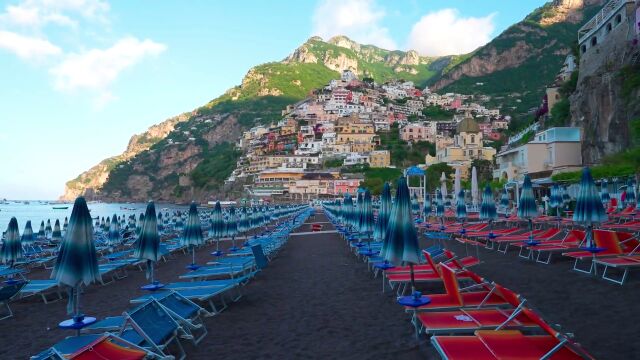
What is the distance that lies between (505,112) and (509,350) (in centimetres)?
12476

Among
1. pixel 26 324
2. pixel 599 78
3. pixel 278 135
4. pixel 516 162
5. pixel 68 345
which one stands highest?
pixel 278 135

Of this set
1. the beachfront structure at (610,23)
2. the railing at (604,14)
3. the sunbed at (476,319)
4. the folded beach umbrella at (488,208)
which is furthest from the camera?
the railing at (604,14)

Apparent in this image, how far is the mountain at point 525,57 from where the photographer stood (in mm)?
132875

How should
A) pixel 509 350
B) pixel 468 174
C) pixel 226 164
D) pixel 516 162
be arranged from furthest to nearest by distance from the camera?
pixel 226 164 → pixel 468 174 → pixel 516 162 → pixel 509 350

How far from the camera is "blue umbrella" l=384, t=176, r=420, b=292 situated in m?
6.01

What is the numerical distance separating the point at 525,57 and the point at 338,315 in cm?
15490

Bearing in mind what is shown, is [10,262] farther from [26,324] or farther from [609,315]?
[609,315]

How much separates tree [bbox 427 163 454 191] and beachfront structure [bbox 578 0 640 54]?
2423 centimetres

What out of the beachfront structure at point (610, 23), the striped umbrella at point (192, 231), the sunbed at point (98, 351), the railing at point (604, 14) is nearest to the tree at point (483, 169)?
the beachfront structure at point (610, 23)

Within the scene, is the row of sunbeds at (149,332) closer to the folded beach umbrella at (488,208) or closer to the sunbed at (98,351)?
the sunbed at (98,351)

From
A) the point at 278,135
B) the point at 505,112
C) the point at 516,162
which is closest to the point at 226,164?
the point at 278,135

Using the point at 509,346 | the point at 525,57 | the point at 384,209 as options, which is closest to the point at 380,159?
the point at 525,57

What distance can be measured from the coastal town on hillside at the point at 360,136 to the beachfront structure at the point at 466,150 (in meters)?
0.16

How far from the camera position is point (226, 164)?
131625 mm
